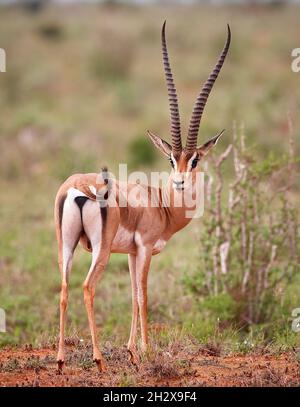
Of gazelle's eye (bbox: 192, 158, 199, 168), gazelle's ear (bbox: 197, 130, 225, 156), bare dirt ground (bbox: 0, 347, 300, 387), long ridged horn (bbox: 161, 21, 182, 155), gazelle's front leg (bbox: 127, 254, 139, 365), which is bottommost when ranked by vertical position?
bare dirt ground (bbox: 0, 347, 300, 387)

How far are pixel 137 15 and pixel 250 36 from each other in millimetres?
13107

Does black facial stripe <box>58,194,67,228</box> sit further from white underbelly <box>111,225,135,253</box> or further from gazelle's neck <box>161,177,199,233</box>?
gazelle's neck <box>161,177,199,233</box>

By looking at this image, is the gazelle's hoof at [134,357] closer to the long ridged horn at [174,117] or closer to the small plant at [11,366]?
the small plant at [11,366]

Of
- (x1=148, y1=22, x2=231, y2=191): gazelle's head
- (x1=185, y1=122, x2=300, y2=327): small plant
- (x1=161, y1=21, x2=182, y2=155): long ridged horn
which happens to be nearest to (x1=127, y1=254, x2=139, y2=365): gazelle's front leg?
(x1=148, y1=22, x2=231, y2=191): gazelle's head

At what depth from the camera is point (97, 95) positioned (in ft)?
91.9

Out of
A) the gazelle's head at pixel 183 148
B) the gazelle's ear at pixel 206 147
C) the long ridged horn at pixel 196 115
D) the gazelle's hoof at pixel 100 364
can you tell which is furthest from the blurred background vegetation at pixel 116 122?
the long ridged horn at pixel 196 115

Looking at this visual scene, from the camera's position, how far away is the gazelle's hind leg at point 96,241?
19.5ft

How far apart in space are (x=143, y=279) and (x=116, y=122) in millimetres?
17561

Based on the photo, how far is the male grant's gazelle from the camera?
5973 millimetres

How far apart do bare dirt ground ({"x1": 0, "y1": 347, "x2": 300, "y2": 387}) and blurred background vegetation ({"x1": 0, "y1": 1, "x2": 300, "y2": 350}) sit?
64cm

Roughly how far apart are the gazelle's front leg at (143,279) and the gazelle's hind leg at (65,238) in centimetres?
67

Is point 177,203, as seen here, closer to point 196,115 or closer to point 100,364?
point 196,115

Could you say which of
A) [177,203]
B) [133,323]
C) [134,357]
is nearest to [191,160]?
[177,203]

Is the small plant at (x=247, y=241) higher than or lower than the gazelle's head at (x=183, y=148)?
lower
